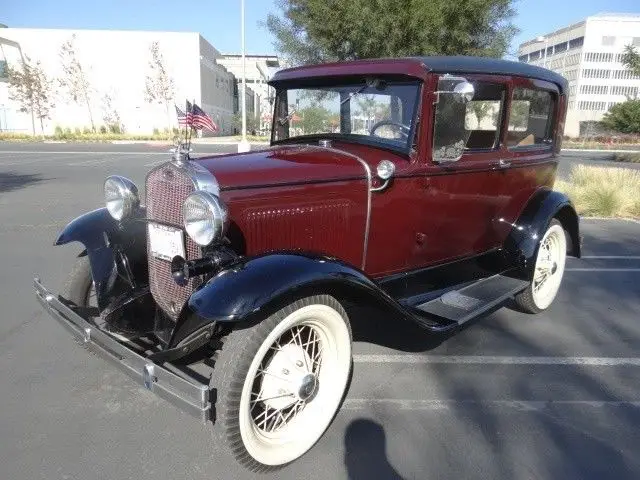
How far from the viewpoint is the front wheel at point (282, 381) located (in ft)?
6.84

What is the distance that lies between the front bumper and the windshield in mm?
1922

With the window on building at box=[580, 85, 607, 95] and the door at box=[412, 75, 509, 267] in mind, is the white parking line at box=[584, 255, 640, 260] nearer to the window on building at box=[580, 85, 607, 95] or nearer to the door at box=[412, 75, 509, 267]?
the door at box=[412, 75, 509, 267]

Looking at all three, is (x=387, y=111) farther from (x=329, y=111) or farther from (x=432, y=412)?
(x=432, y=412)

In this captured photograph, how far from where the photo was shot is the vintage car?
221cm

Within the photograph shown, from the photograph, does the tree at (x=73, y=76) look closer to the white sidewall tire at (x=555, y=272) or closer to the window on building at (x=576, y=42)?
the white sidewall tire at (x=555, y=272)

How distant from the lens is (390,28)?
32.3ft

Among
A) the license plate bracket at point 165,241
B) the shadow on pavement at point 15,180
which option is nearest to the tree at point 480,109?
the license plate bracket at point 165,241

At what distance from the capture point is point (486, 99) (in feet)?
11.6

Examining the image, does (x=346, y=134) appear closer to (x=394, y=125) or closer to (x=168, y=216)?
(x=394, y=125)

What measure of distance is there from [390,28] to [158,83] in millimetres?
33544

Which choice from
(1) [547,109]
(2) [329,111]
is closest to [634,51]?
(1) [547,109]

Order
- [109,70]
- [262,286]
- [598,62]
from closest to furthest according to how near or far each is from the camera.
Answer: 1. [262,286]
2. [109,70]
3. [598,62]

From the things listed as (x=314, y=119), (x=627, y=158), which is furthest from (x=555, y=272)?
(x=627, y=158)

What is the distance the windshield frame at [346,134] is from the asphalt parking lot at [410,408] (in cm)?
110
